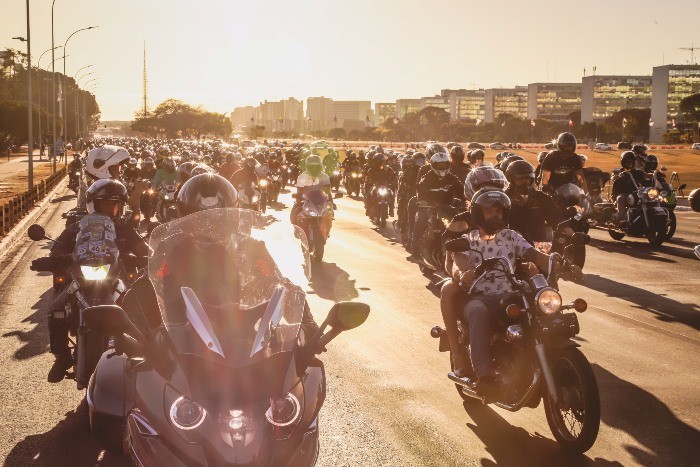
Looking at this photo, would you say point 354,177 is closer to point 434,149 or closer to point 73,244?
point 434,149

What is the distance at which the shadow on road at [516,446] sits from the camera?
5613 mm

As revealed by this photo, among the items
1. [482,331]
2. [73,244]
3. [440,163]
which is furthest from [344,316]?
[440,163]

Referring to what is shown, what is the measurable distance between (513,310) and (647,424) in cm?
161

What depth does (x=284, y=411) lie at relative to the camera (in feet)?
11.5

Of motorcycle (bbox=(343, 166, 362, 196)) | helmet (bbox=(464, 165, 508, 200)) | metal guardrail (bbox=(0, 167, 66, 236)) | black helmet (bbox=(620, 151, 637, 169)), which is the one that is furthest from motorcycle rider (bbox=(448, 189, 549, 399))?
motorcycle (bbox=(343, 166, 362, 196))

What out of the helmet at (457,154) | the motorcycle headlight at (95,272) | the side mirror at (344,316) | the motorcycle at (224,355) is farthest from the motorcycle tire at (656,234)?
the side mirror at (344,316)

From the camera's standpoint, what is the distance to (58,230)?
72.0ft

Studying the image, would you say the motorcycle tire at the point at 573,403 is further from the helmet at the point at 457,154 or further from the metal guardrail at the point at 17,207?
the metal guardrail at the point at 17,207

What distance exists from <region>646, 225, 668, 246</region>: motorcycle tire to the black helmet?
1.50m

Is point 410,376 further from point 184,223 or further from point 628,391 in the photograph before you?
point 184,223

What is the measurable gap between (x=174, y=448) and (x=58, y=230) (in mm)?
19693

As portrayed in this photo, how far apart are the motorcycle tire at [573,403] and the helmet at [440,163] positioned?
8.09 metres

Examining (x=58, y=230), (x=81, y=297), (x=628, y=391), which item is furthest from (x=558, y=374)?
(x=58, y=230)

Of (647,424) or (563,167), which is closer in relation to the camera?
(647,424)
